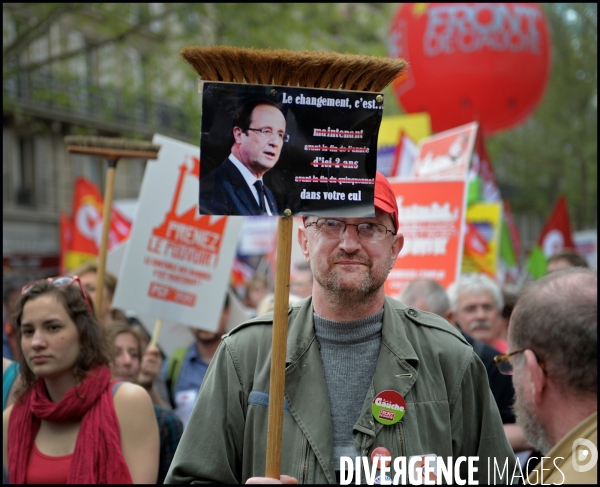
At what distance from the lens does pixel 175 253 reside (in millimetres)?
6086

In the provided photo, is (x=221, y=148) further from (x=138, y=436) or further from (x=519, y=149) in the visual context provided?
(x=519, y=149)

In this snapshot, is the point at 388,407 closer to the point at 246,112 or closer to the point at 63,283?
the point at 246,112

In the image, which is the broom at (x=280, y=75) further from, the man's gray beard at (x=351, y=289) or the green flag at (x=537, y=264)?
the green flag at (x=537, y=264)

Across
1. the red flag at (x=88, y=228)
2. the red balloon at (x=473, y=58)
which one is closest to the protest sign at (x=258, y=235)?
the red flag at (x=88, y=228)

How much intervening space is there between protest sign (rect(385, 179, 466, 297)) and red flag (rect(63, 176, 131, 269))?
4929mm

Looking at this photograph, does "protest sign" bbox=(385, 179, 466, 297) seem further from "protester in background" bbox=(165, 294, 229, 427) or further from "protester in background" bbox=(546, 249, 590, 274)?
"protester in background" bbox=(165, 294, 229, 427)

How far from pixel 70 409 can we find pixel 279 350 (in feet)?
4.65

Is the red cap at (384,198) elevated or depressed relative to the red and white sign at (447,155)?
depressed

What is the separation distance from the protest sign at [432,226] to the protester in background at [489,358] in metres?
1.07

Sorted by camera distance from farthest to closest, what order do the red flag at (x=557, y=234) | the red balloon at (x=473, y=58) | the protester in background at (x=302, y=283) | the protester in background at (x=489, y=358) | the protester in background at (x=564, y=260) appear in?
the red flag at (x=557, y=234) < the red balloon at (x=473, y=58) < the protester in background at (x=302, y=283) < the protester in background at (x=564, y=260) < the protester in background at (x=489, y=358)

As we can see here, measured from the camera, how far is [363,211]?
2828mm

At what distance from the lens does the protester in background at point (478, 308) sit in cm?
614

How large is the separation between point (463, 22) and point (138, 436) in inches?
349

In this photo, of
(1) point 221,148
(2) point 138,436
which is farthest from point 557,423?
(2) point 138,436
